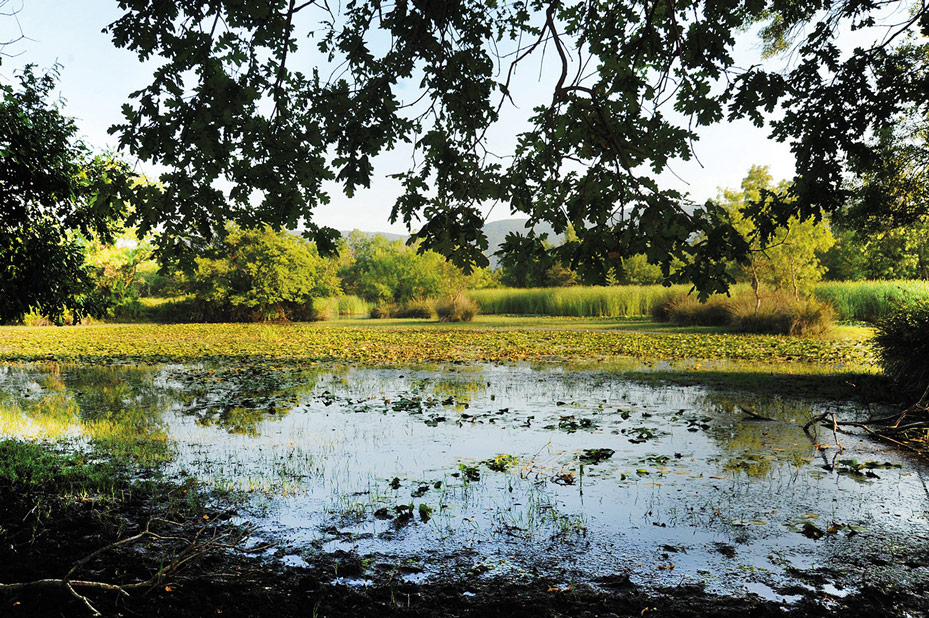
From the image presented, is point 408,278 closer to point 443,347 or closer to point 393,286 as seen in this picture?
point 393,286

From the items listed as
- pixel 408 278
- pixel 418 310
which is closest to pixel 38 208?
pixel 418 310

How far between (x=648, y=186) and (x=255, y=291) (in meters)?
32.8

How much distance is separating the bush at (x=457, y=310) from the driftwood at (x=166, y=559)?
89.5ft

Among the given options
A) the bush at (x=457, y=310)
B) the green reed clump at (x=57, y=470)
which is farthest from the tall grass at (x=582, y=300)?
the green reed clump at (x=57, y=470)

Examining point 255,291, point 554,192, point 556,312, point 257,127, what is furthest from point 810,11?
point 255,291

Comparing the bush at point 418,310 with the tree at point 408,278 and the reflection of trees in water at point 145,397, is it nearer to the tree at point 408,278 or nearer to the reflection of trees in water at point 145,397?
the tree at point 408,278

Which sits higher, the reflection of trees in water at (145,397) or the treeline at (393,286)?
the treeline at (393,286)

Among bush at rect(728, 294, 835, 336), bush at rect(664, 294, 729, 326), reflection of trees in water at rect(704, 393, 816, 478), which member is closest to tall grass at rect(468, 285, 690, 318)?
bush at rect(664, 294, 729, 326)

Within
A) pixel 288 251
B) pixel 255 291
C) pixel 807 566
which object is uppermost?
pixel 288 251

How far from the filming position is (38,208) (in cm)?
861

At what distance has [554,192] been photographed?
16.4ft

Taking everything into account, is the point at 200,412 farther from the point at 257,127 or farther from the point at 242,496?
the point at 257,127

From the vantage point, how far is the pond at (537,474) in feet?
11.9

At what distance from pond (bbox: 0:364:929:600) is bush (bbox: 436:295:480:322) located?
21.3 m
